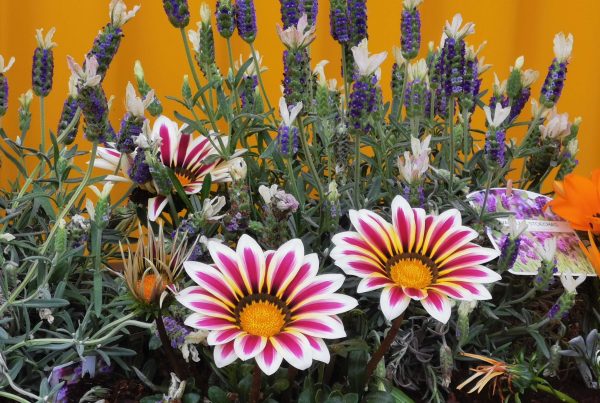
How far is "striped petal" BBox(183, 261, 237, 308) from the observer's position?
45 centimetres

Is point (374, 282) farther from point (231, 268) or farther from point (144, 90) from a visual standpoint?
point (144, 90)

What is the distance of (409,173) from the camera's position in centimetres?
57

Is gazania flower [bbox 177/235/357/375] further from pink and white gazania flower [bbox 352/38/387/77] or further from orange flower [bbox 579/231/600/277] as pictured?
orange flower [bbox 579/231/600/277]

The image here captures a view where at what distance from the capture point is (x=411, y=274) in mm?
477

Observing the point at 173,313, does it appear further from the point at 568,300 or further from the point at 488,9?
the point at 488,9

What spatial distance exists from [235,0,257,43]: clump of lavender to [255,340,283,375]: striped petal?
0.34 m

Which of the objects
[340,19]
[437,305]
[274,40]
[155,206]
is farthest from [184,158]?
[274,40]

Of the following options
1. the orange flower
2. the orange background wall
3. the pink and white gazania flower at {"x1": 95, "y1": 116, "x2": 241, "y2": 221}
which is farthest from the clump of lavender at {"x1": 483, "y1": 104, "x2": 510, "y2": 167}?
the orange background wall

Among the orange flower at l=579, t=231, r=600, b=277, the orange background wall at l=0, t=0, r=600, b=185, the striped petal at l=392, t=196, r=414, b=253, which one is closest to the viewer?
the striped petal at l=392, t=196, r=414, b=253

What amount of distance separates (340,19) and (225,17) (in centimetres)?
10

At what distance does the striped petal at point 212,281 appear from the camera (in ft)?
1.49

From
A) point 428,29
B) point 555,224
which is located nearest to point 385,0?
point 428,29

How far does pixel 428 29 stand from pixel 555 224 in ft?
3.85

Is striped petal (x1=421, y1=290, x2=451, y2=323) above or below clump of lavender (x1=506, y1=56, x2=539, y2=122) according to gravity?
below
